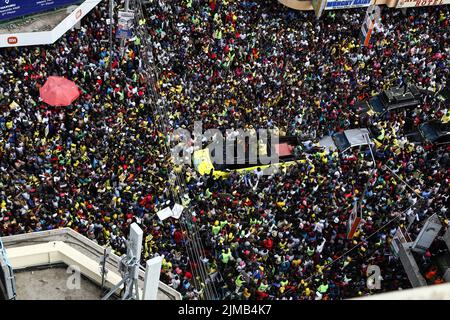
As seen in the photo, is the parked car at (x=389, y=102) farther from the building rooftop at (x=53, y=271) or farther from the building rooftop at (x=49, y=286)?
the building rooftop at (x=49, y=286)

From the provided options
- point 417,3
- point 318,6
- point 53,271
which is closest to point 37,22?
point 318,6

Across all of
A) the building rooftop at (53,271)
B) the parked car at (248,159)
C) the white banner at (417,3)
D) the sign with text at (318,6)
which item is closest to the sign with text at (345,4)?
the sign with text at (318,6)

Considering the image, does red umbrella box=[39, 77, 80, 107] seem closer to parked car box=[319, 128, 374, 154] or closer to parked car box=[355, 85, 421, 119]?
parked car box=[319, 128, 374, 154]

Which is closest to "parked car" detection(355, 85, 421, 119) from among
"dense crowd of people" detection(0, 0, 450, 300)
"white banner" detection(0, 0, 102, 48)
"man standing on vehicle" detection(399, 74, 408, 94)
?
"man standing on vehicle" detection(399, 74, 408, 94)

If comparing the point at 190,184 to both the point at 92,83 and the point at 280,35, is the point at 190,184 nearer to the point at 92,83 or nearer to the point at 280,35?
the point at 92,83

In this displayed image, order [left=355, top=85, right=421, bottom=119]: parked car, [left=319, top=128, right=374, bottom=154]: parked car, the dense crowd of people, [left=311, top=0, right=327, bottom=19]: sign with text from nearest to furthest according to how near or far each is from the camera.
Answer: the dense crowd of people < [left=319, top=128, right=374, bottom=154]: parked car < [left=355, top=85, right=421, bottom=119]: parked car < [left=311, top=0, right=327, bottom=19]: sign with text

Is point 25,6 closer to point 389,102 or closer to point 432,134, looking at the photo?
point 389,102
